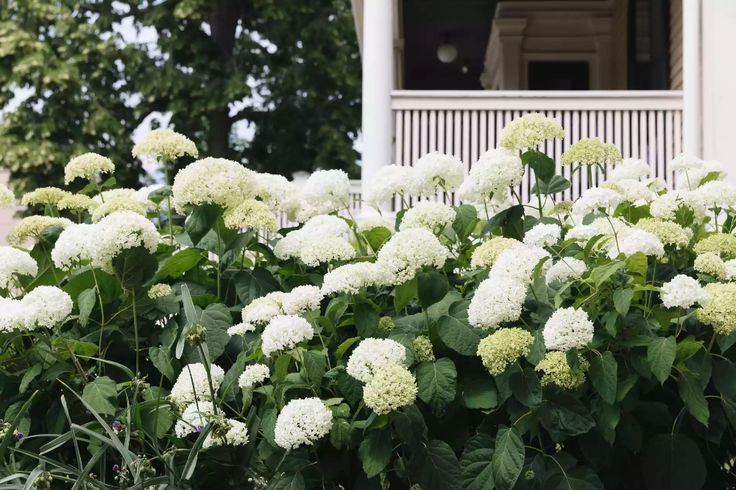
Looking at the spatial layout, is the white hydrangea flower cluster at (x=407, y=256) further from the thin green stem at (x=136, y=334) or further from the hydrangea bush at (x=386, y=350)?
the thin green stem at (x=136, y=334)

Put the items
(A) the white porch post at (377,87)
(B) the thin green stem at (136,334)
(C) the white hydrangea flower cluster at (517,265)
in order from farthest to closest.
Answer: (A) the white porch post at (377,87)
(B) the thin green stem at (136,334)
(C) the white hydrangea flower cluster at (517,265)

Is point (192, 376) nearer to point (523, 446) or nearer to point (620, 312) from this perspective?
point (523, 446)

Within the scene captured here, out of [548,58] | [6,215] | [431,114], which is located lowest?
[6,215]

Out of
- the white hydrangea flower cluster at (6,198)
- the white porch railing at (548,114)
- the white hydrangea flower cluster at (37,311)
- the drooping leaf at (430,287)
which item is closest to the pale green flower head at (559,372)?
the drooping leaf at (430,287)

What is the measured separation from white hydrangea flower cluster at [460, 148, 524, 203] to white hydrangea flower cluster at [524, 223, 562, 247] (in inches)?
6.7

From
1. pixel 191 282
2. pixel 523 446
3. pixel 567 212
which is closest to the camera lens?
pixel 523 446

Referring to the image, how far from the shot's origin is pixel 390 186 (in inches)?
132

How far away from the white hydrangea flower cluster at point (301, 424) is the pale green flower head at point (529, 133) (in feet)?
3.67

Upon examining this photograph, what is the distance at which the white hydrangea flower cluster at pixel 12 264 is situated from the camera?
289cm

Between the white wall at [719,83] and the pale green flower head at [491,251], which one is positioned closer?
the pale green flower head at [491,251]

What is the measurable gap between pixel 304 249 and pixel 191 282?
0.42m

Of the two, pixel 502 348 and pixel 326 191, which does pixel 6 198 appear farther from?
pixel 502 348

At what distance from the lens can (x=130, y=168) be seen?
62.1 ft

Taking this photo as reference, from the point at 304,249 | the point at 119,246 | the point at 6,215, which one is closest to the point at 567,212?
the point at 304,249
